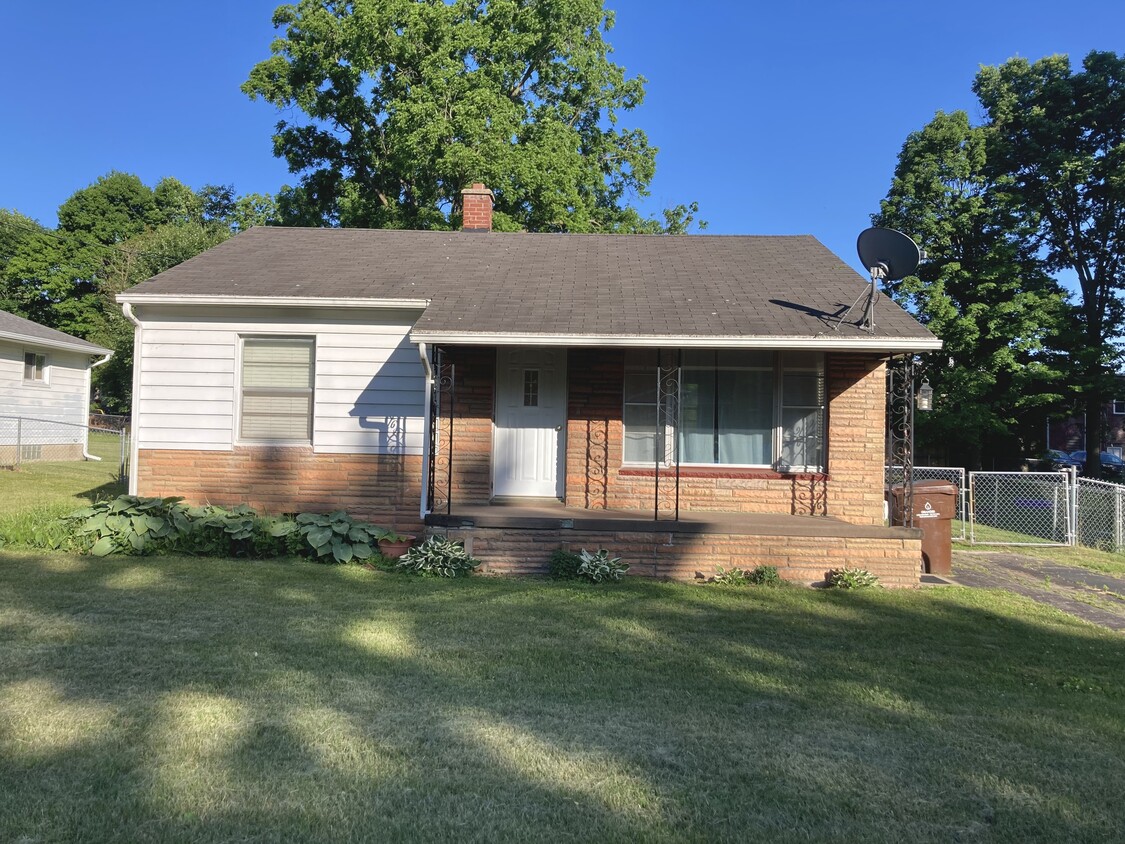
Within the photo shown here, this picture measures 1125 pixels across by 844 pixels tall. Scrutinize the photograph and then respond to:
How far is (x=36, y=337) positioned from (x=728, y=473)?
745 inches

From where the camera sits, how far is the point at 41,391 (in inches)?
814

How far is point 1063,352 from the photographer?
23609 mm

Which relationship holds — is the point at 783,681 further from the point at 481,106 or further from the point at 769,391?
the point at 481,106

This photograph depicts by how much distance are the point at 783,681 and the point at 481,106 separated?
58.4 feet

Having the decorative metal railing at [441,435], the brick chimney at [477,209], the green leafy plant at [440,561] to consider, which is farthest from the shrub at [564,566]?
the brick chimney at [477,209]

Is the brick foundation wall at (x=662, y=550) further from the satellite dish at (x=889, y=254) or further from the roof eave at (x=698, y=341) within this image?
the satellite dish at (x=889, y=254)

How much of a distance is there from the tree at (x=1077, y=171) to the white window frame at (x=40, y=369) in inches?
1137

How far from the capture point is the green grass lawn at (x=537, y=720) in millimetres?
3078

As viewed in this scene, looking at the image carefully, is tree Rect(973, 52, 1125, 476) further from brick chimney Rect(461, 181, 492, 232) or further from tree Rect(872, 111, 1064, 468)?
brick chimney Rect(461, 181, 492, 232)

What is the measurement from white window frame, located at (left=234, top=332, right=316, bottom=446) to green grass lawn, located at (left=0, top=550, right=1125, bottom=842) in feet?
9.49

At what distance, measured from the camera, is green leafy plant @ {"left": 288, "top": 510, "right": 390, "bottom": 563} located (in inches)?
335

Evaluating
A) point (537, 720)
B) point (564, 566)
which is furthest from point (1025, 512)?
point (537, 720)

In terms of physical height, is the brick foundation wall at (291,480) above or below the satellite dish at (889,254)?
below

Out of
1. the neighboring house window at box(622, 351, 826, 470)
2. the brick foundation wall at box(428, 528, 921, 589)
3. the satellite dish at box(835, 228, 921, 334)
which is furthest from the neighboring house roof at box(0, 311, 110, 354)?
the satellite dish at box(835, 228, 921, 334)
